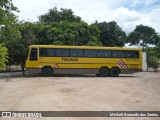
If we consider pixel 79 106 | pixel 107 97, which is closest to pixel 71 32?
pixel 107 97

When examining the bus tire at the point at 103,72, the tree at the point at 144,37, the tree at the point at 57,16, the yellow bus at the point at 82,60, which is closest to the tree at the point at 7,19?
the yellow bus at the point at 82,60

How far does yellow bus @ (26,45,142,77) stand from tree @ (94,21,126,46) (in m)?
21.8

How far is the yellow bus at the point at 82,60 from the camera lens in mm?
26016

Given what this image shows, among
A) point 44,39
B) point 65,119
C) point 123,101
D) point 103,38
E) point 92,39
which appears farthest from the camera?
point 103,38

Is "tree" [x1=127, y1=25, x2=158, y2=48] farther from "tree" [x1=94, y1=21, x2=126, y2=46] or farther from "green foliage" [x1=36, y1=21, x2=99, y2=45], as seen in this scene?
"green foliage" [x1=36, y1=21, x2=99, y2=45]

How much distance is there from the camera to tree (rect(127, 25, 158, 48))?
64.8 m

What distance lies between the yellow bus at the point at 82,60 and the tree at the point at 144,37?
38613 mm

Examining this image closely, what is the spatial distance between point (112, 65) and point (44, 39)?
9697mm

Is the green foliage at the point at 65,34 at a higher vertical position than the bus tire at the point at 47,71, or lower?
higher

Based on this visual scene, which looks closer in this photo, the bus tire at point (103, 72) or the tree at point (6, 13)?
the tree at point (6, 13)

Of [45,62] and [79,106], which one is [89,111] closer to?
[79,106]

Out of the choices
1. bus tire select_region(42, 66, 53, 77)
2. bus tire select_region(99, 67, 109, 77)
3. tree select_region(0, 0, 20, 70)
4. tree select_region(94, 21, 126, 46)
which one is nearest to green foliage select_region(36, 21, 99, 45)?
bus tire select_region(42, 66, 53, 77)

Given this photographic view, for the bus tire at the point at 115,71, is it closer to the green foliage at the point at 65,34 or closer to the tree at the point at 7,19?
the green foliage at the point at 65,34

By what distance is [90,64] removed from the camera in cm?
2675
